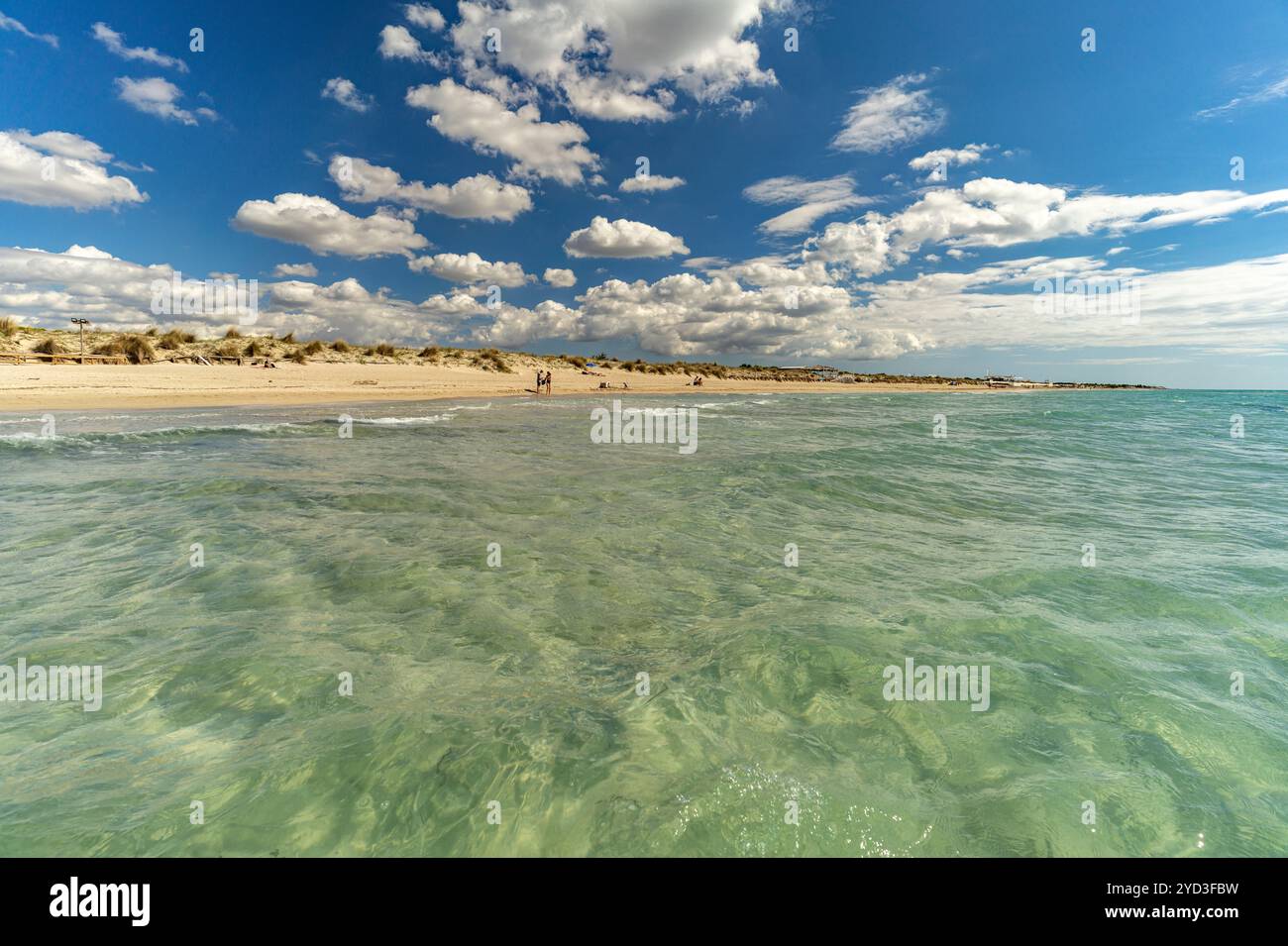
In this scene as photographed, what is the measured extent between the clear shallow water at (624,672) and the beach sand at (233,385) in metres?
19.6

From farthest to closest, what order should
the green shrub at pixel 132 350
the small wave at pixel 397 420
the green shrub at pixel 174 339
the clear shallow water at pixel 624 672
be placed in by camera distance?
the green shrub at pixel 174 339 → the green shrub at pixel 132 350 → the small wave at pixel 397 420 → the clear shallow water at pixel 624 672

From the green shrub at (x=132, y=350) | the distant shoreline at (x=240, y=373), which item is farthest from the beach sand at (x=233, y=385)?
the green shrub at (x=132, y=350)

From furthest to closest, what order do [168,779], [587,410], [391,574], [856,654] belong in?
[587,410]
[391,574]
[856,654]
[168,779]

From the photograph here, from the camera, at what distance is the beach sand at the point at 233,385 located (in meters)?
24.7

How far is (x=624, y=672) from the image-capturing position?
4484 millimetres

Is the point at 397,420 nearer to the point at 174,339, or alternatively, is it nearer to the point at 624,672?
the point at 624,672

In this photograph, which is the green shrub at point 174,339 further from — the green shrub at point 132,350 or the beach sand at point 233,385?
the beach sand at point 233,385

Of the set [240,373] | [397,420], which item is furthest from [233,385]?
[397,420]

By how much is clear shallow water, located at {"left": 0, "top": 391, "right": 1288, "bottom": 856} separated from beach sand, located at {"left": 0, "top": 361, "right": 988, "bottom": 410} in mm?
19551

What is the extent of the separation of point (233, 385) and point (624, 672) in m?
37.5
